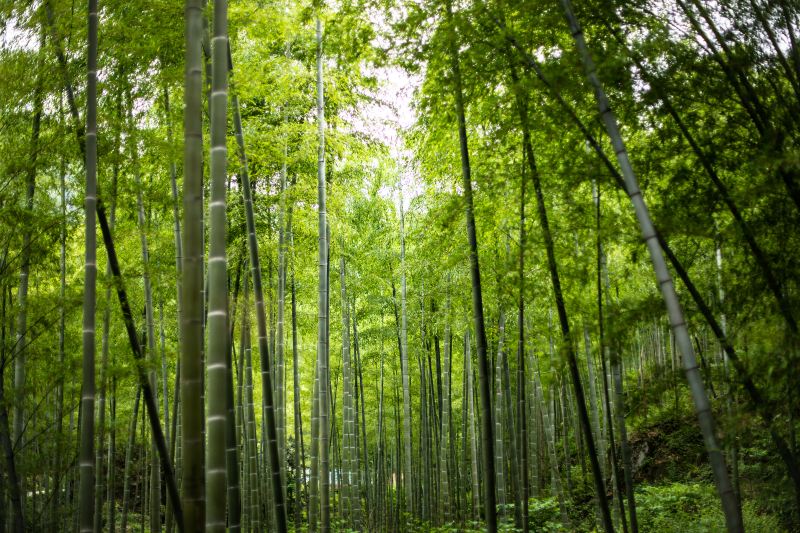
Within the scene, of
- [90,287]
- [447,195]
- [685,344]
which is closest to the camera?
[685,344]

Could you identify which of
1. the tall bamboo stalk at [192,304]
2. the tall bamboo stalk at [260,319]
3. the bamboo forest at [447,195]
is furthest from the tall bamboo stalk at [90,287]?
the tall bamboo stalk at [192,304]

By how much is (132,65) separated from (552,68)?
3685 mm

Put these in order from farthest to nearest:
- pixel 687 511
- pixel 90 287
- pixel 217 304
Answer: pixel 687 511 < pixel 90 287 < pixel 217 304

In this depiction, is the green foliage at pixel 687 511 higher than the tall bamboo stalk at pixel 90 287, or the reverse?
the tall bamboo stalk at pixel 90 287

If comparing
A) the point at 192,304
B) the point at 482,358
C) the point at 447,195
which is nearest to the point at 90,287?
the point at 192,304

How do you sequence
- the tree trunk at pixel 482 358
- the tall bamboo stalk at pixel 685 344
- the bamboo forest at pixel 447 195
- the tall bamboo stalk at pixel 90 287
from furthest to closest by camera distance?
the tree trunk at pixel 482 358
the tall bamboo stalk at pixel 90 287
the bamboo forest at pixel 447 195
the tall bamboo stalk at pixel 685 344

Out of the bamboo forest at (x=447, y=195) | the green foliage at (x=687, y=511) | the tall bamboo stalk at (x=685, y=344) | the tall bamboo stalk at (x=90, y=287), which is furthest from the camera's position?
the green foliage at (x=687, y=511)

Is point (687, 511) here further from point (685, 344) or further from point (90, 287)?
point (90, 287)

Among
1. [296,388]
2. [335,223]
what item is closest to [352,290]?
[296,388]

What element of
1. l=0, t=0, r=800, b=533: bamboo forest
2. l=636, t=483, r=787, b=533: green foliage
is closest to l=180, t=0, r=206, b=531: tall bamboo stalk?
l=0, t=0, r=800, b=533: bamboo forest

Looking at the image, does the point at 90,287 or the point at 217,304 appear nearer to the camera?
the point at 217,304

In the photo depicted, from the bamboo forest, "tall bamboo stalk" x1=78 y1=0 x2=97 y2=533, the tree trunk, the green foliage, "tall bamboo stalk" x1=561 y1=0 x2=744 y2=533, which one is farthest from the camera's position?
the green foliage

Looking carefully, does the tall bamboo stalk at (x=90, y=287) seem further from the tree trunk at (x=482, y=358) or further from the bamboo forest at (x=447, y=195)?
the tree trunk at (x=482, y=358)

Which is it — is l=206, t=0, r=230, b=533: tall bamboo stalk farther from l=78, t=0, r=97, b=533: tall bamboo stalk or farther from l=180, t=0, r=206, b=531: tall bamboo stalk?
l=78, t=0, r=97, b=533: tall bamboo stalk
